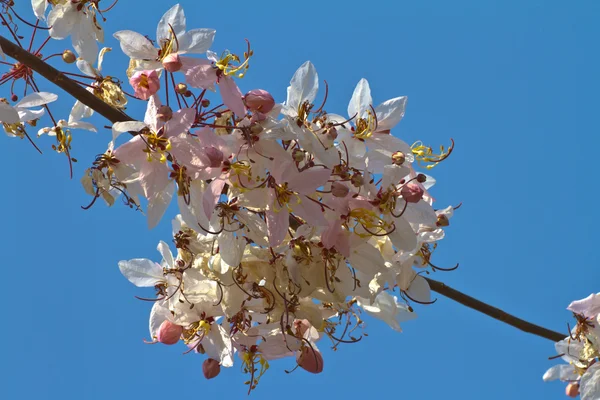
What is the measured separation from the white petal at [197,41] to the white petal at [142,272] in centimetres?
65

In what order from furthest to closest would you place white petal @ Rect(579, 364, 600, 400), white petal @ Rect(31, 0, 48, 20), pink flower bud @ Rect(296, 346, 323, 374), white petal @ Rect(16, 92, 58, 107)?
white petal @ Rect(579, 364, 600, 400) < pink flower bud @ Rect(296, 346, 323, 374) < white petal @ Rect(31, 0, 48, 20) < white petal @ Rect(16, 92, 58, 107)

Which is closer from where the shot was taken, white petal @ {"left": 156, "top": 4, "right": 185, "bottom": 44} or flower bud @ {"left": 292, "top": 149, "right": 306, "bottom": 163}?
flower bud @ {"left": 292, "top": 149, "right": 306, "bottom": 163}

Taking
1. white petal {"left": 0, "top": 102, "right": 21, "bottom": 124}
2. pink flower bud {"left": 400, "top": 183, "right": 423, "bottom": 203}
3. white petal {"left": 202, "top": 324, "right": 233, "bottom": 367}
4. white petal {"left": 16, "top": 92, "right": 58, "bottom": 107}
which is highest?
white petal {"left": 16, "top": 92, "right": 58, "bottom": 107}

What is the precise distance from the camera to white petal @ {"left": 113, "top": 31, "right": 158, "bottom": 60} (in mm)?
1673

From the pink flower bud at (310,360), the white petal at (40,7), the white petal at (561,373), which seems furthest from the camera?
the white petal at (561,373)

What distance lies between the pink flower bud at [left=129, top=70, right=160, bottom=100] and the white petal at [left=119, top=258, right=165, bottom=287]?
22.0 inches

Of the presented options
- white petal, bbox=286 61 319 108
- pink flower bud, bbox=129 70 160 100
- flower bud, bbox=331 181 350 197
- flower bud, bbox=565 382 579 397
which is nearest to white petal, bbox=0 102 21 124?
pink flower bud, bbox=129 70 160 100

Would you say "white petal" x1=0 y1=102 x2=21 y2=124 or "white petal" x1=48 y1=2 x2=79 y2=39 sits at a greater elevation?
"white petal" x1=48 y1=2 x2=79 y2=39

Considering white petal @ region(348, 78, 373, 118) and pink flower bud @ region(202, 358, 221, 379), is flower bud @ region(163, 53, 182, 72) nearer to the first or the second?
white petal @ region(348, 78, 373, 118)

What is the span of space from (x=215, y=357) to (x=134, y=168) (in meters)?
0.61

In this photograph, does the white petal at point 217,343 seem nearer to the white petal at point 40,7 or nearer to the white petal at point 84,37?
the white petal at point 84,37

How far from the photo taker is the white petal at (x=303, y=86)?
5.81 feet

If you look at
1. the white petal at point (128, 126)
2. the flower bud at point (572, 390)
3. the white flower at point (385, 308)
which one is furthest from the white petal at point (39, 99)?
the flower bud at point (572, 390)

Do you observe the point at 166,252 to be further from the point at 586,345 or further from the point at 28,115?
the point at 586,345
